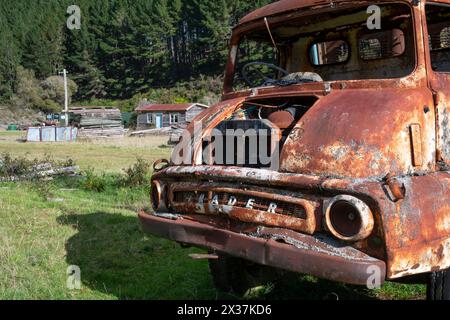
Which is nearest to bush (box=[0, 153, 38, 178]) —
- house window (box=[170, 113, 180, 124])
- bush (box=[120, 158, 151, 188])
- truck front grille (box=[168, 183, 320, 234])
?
bush (box=[120, 158, 151, 188])

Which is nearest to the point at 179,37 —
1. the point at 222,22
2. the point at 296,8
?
the point at 222,22

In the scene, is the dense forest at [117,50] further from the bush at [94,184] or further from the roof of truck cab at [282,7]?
the roof of truck cab at [282,7]

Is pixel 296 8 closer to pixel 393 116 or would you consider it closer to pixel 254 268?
pixel 393 116

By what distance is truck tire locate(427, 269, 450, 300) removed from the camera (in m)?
3.27

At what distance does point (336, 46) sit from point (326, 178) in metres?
3.14

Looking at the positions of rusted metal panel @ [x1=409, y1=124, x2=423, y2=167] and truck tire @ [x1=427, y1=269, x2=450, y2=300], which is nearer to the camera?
rusted metal panel @ [x1=409, y1=124, x2=423, y2=167]

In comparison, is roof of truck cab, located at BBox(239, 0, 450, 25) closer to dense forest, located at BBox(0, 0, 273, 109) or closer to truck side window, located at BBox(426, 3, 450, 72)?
truck side window, located at BBox(426, 3, 450, 72)

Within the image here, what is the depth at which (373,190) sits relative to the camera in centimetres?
280

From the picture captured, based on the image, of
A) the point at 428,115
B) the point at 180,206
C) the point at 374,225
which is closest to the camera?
the point at 374,225

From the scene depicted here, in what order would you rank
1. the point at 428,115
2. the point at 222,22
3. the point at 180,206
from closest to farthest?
the point at 428,115
the point at 180,206
the point at 222,22

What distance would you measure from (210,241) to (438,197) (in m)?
1.45

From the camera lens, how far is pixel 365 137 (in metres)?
3.06

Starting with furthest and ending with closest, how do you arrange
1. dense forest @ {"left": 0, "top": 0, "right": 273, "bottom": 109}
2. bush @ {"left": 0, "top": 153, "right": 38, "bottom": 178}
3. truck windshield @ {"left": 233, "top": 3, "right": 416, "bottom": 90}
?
dense forest @ {"left": 0, "top": 0, "right": 273, "bottom": 109}, bush @ {"left": 0, "top": 153, "right": 38, "bottom": 178}, truck windshield @ {"left": 233, "top": 3, "right": 416, "bottom": 90}

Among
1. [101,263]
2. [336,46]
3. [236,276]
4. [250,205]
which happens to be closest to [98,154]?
[101,263]
